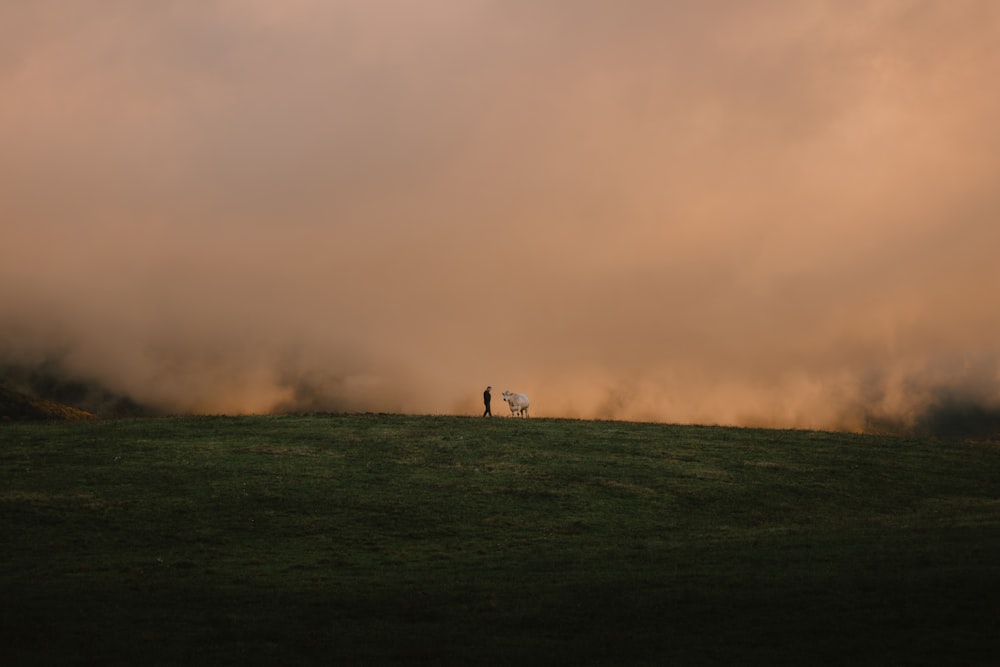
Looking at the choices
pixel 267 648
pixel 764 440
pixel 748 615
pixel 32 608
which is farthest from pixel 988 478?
pixel 32 608

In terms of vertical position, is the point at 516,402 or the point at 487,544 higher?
the point at 516,402

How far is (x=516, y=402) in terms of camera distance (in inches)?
2719

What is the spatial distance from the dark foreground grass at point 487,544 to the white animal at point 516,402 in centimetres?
622

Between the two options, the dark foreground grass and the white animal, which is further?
the white animal

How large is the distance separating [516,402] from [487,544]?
34758 mm

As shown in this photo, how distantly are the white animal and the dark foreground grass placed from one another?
622 cm

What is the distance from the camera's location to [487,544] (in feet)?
113

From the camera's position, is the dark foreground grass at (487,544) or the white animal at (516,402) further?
the white animal at (516,402)

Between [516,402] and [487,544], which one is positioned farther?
[516,402]

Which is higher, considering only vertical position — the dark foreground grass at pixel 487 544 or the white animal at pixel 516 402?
the white animal at pixel 516 402

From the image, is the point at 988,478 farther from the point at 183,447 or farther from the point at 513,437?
the point at 183,447

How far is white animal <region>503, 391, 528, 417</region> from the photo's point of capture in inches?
2707

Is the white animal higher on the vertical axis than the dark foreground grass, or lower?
higher

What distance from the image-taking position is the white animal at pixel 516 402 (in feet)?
226
